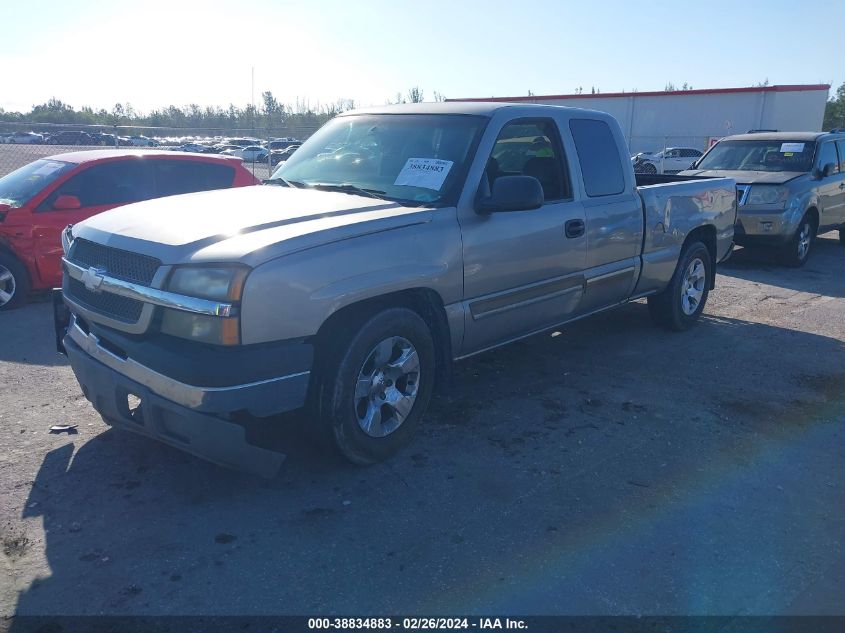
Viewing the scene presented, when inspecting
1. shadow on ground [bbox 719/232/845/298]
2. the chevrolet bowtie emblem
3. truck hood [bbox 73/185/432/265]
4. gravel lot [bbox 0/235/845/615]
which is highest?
truck hood [bbox 73/185/432/265]

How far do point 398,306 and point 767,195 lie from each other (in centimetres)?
825

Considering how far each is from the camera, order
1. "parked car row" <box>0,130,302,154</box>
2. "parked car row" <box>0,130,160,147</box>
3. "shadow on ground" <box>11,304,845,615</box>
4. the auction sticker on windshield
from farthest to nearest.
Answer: "parked car row" <box>0,130,302,154</box> < "parked car row" <box>0,130,160,147</box> < the auction sticker on windshield < "shadow on ground" <box>11,304,845,615</box>

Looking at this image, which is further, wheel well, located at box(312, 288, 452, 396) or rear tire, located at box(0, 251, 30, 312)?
rear tire, located at box(0, 251, 30, 312)

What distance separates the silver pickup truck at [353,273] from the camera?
332cm

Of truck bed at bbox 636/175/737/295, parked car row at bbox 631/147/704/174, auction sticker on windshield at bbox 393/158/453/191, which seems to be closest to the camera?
auction sticker on windshield at bbox 393/158/453/191

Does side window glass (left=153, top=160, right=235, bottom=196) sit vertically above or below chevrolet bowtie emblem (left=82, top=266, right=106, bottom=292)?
above

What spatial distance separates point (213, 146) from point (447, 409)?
79.2 ft

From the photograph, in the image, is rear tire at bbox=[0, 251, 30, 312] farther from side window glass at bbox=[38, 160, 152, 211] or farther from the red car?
side window glass at bbox=[38, 160, 152, 211]

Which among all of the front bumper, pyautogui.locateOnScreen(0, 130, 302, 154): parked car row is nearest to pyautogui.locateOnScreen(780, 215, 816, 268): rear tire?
the front bumper

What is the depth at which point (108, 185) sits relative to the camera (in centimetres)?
787

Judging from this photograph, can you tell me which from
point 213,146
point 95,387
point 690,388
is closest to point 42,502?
point 95,387

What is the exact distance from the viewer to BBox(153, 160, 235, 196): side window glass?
8.16m

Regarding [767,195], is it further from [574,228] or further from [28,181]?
[28,181]

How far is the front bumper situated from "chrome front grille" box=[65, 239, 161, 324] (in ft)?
0.73
